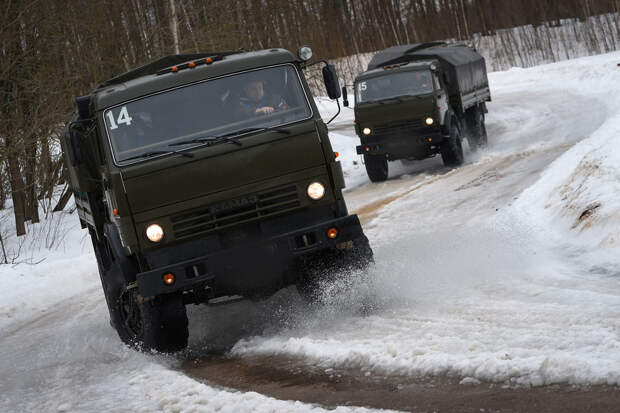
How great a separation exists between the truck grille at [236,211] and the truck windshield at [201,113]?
549mm

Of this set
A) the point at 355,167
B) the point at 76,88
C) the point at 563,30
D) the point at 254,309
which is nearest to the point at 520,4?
the point at 563,30

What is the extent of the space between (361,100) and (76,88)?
635 cm

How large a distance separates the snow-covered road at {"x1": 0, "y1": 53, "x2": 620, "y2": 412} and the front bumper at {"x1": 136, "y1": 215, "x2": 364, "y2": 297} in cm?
54

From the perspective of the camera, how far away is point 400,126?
1744 cm

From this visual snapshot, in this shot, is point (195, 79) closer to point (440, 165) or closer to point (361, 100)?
point (361, 100)

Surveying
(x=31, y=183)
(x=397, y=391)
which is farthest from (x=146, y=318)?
(x=31, y=183)

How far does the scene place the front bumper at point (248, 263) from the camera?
21.1ft

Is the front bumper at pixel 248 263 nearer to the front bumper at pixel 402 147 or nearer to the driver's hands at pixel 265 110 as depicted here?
the driver's hands at pixel 265 110

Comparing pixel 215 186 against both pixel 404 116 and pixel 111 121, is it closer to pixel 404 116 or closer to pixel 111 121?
pixel 111 121

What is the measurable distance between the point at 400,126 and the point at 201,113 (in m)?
11.0

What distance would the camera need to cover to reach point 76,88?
1809 cm

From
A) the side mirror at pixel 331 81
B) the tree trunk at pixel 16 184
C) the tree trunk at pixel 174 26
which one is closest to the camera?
the side mirror at pixel 331 81

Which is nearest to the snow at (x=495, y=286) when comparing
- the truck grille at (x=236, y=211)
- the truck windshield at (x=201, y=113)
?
the truck grille at (x=236, y=211)

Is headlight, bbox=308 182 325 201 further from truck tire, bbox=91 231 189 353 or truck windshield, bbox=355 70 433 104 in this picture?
truck windshield, bbox=355 70 433 104
